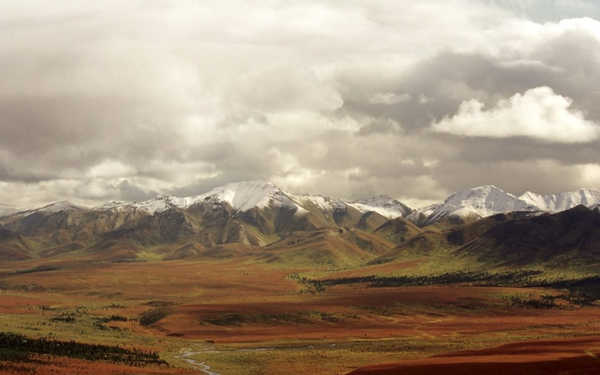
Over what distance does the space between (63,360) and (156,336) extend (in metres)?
72.2

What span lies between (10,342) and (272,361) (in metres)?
45.2

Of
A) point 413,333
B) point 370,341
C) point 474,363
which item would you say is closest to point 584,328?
point 413,333

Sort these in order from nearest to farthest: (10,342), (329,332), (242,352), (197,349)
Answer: (10,342)
(242,352)
(197,349)
(329,332)

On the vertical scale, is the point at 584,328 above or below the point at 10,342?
below

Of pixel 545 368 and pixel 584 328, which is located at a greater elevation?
pixel 545 368

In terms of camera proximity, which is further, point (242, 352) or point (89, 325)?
point (89, 325)

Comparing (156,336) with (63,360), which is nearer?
(63,360)

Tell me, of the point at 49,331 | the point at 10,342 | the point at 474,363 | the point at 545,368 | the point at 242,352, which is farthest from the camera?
the point at 49,331

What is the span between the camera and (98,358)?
355ft

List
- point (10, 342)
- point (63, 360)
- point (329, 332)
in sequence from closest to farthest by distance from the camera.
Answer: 1. point (63, 360)
2. point (10, 342)
3. point (329, 332)

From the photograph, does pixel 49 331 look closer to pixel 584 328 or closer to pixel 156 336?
pixel 156 336

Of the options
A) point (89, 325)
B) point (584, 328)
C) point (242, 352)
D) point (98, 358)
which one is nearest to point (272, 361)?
point (242, 352)

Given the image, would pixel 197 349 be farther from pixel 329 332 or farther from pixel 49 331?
pixel 329 332

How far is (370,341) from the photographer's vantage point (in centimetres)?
15675
